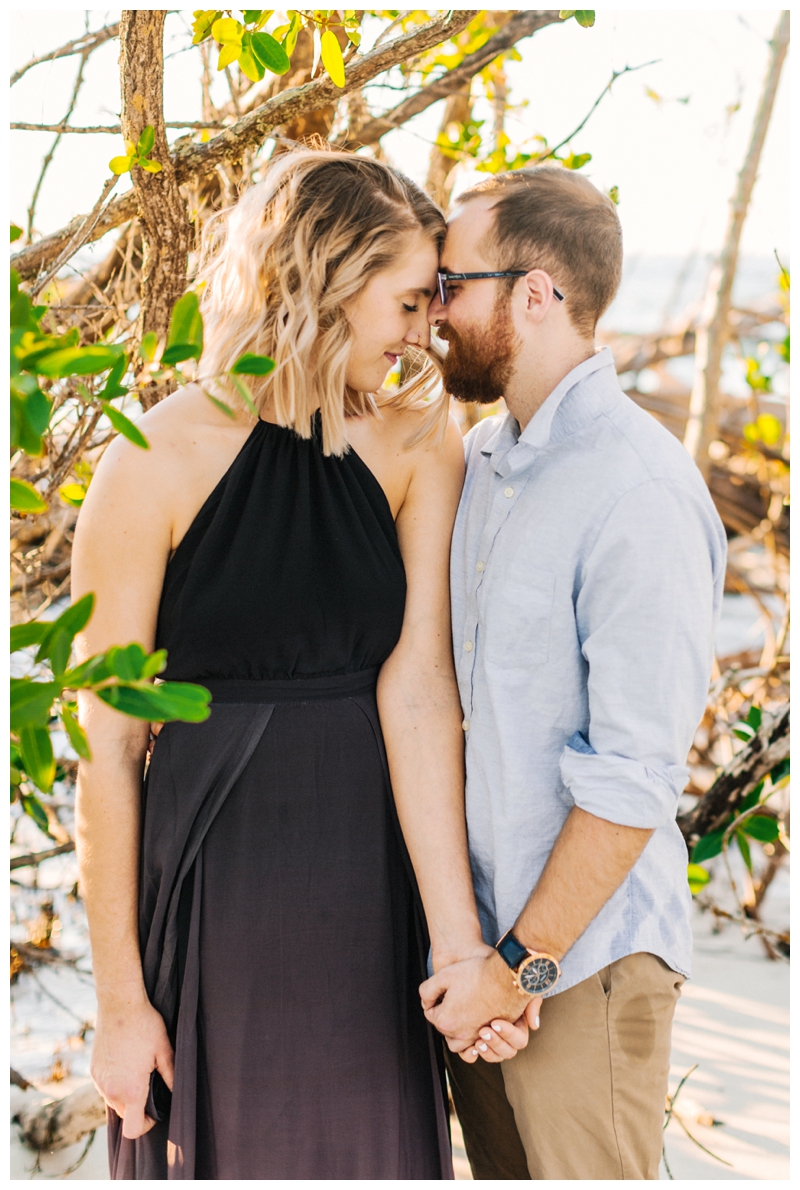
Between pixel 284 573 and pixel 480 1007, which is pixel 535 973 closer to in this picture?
pixel 480 1007

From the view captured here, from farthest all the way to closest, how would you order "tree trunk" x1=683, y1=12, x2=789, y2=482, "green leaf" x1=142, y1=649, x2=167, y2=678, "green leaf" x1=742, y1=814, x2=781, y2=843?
"tree trunk" x1=683, y1=12, x2=789, y2=482 < "green leaf" x1=742, y1=814, x2=781, y2=843 < "green leaf" x1=142, y1=649, x2=167, y2=678

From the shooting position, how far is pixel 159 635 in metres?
1.61

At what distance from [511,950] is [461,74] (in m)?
2.29

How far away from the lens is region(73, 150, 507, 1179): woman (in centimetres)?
159

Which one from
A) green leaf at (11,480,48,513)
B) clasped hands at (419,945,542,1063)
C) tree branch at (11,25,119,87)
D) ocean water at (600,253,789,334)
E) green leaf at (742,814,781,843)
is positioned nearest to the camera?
green leaf at (11,480,48,513)

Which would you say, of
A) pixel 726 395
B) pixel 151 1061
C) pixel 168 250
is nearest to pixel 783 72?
pixel 168 250

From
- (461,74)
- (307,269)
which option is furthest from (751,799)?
(461,74)

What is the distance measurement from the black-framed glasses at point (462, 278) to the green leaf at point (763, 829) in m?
1.51

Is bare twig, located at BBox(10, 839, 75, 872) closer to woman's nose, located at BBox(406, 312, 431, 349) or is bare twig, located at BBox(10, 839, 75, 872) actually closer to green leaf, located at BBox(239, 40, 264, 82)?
woman's nose, located at BBox(406, 312, 431, 349)

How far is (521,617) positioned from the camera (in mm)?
1575

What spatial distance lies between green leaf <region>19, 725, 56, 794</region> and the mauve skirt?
73 cm

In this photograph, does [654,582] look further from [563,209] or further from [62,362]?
[62,362]

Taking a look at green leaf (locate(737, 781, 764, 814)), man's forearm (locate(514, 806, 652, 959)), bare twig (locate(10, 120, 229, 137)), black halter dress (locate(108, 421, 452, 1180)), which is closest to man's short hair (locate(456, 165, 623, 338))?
black halter dress (locate(108, 421, 452, 1180))

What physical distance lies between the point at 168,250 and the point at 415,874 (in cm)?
146
